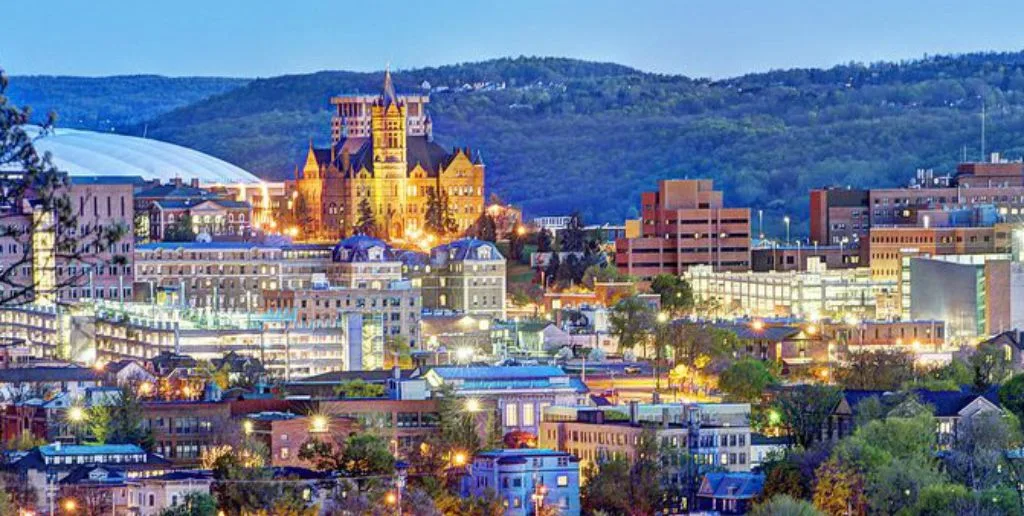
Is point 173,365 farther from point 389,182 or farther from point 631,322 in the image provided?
point 389,182

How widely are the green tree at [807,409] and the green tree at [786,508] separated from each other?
1064 centimetres

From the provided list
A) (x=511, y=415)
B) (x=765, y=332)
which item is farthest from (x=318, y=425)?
(x=765, y=332)

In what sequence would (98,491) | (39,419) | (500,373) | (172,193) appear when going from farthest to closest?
1. (172,193)
2. (500,373)
3. (39,419)
4. (98,491)

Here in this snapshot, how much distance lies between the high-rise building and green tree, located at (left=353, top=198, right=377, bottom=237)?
10.8 m

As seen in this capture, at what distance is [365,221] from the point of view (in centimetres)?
11394

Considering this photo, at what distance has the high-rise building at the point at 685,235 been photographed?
106 metres

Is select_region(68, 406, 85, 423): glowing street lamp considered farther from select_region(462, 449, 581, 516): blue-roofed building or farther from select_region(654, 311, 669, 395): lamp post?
select_region(654, 311, 669, 395): lamp post

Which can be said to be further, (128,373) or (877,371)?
(877,371)

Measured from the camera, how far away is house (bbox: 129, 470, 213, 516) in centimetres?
4812

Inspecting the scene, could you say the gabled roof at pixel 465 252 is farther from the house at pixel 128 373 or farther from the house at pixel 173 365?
the house at pixel 128 373

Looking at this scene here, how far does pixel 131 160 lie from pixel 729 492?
307 ft

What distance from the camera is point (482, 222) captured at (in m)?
113

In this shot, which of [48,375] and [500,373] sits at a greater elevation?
[500,373]

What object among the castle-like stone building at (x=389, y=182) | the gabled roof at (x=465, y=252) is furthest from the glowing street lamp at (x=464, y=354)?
the castle-like stone building at (x=389, y=182)
